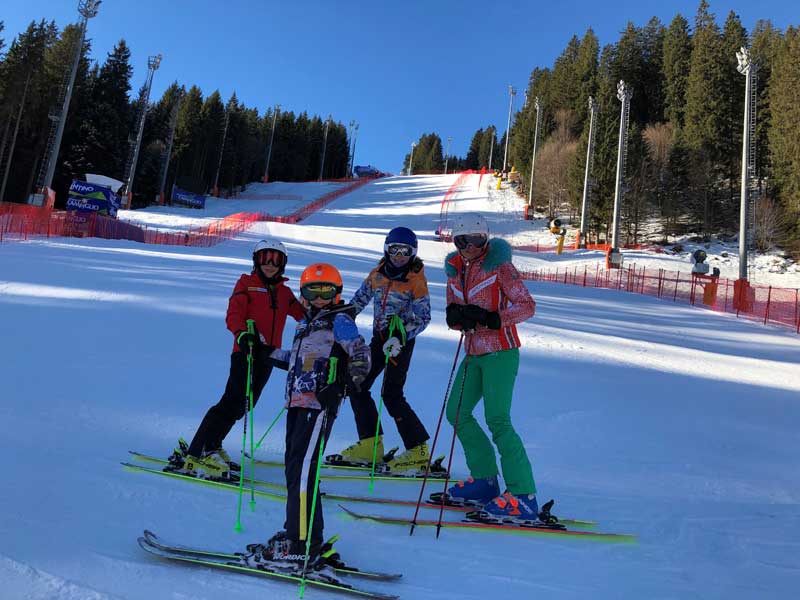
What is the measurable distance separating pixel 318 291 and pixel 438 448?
244 centimetres

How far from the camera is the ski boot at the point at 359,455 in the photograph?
4047 millimetres

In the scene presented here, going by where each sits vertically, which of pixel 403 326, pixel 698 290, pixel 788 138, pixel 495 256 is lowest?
pixel 403 326

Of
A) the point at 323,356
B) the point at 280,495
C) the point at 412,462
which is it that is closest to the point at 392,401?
the point at 412,462

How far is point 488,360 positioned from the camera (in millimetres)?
3406

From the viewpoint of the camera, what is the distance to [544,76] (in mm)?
71312

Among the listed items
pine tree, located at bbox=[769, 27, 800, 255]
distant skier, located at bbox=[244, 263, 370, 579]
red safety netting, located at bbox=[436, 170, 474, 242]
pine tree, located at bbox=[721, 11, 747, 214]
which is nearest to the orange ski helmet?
distant skier, located at bbox=[244, 263, 370, 579]

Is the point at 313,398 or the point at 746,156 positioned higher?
the point at 746,156

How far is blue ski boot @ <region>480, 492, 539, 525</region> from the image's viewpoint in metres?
3.19

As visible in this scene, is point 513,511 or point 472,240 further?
point 472,240

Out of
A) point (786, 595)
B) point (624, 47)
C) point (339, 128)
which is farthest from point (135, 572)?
point (339, 128)

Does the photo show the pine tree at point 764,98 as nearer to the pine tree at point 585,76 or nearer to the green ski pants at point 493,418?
the pine tree at point 585,76

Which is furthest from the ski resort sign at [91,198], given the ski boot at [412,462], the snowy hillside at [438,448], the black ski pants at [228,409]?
the ski boot at [412,462]

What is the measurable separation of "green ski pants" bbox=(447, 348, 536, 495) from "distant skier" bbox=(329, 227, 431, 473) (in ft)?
1.77

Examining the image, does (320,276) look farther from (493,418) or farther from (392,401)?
(392,401)
